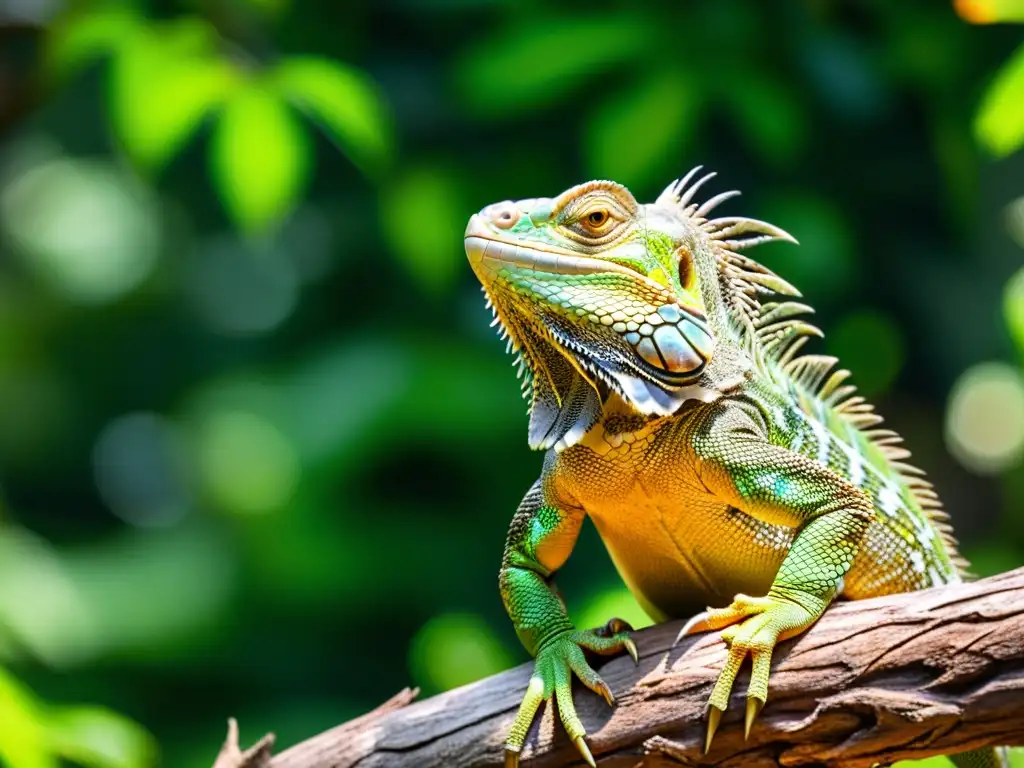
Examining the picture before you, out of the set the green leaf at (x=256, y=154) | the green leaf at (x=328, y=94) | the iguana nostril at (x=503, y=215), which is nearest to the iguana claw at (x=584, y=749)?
the iguana nostril at (x=503, y=215)

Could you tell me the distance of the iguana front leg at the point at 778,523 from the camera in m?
2.69

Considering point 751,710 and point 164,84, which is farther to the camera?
point 164,84

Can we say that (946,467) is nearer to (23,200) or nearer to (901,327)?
(901,327)

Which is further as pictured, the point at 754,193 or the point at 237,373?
the point at 237,373

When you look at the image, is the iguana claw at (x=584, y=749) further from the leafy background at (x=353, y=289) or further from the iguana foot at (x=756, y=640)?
the leafy background at (x=353, y=289)

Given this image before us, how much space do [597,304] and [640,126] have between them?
2109 millimetres

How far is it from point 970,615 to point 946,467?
13.3 ft

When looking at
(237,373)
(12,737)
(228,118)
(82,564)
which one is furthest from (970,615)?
(82,564)

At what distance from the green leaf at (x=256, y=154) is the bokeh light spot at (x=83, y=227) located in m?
4.35

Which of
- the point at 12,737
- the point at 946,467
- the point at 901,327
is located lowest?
the point at 12,737

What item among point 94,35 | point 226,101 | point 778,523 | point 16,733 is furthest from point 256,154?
point 778,523

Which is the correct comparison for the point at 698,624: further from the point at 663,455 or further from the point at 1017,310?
the point at 1017,310

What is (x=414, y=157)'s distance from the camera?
632cm

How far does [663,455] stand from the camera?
2887 mm
